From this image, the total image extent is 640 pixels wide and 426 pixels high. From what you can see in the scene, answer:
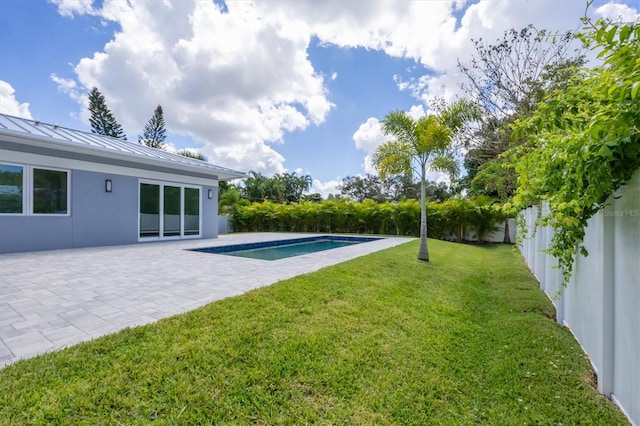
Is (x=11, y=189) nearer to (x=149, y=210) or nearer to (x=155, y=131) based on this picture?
(x=149, y=210)

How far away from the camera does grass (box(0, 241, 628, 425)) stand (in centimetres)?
228

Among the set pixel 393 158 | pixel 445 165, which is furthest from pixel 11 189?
pixel 445 165

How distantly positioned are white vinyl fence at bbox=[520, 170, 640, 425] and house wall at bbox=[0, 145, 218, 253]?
12.2m

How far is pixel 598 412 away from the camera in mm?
2443

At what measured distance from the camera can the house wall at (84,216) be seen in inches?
335

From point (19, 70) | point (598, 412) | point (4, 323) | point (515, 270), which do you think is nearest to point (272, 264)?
point (4, 323)

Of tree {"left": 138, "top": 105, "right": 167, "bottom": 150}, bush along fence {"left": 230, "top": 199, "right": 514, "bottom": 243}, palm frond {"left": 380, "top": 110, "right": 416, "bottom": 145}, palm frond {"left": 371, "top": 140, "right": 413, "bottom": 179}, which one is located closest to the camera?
palm frond {"left": 380, "top": 110, "right": 416, "bottom": 145}

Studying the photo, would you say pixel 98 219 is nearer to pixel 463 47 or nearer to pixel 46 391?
pixel 46 391

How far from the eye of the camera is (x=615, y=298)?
2.56m

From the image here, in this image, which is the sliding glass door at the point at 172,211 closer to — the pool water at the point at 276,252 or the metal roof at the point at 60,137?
the metal roof at the point at 60,137

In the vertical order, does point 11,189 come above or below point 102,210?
above

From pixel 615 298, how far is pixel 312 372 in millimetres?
2664

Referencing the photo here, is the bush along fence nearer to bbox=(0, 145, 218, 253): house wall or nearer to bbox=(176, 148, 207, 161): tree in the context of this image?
bbox=(0, 145, 218, 253): house wall

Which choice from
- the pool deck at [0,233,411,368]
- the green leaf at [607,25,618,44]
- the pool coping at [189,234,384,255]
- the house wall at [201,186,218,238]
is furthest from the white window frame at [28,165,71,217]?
the green leaf at [607,25,618,44]
